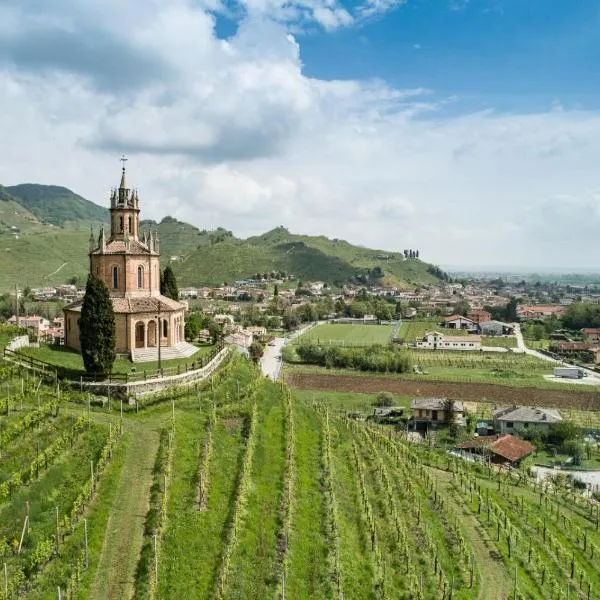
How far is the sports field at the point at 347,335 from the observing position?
116812 millimetres

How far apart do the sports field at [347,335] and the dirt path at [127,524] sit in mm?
84422

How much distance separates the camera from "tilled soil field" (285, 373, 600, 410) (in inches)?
2864

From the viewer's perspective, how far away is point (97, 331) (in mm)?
33188

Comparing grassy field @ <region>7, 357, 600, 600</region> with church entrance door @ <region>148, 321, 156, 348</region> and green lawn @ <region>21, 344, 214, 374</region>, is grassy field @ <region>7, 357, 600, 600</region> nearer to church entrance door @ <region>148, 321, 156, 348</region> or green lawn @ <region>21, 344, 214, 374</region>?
green lawn @ <region>21, 344, 214, 374</region>

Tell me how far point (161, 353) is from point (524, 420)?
116 feet

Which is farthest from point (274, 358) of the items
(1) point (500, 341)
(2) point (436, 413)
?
(1) point (500, 341)

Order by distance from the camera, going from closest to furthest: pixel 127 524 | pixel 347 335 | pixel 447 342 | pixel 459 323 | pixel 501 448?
pixel 127 524
pixel 501 448
pixel 447 342
pixel 347 335
pixel 459 323

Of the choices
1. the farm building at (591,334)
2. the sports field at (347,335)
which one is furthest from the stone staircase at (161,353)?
the farm building at (591,334)

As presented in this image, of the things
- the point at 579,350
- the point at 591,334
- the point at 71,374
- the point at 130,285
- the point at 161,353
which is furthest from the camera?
the point at 591,334

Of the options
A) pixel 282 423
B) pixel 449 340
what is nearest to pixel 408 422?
pixel 282 423

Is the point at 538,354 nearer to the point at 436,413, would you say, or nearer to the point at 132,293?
the point at 436,413

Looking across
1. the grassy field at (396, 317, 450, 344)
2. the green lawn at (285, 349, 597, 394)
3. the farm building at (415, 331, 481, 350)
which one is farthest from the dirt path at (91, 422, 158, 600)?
the grassy field at (396, 317, 450, 344)

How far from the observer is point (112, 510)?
805 inches

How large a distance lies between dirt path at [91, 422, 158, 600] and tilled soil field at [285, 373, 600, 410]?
52.3 meters
